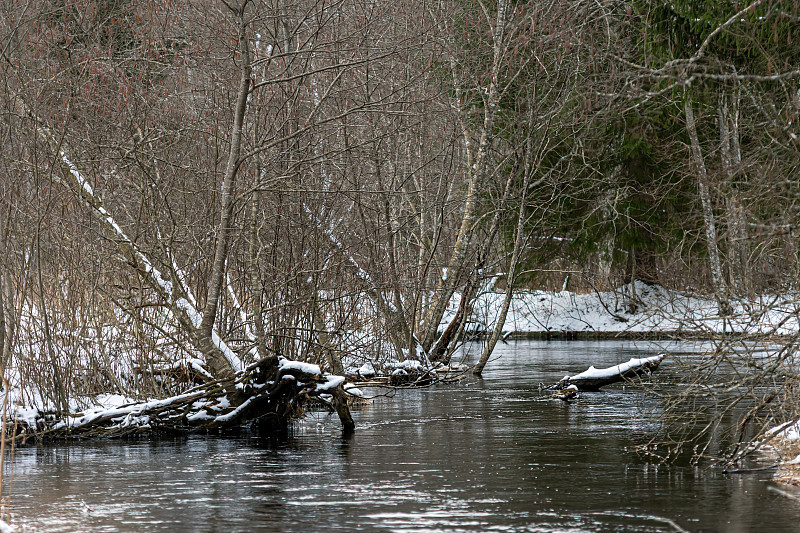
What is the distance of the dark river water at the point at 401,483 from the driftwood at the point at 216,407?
0.33m

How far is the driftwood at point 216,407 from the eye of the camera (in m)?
13.8

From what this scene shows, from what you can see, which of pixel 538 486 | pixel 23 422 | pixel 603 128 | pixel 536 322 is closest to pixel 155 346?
pixel 23 422

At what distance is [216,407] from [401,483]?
4.53m

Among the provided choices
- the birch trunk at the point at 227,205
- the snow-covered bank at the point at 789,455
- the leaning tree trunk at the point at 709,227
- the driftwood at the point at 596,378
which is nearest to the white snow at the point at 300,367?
the birch trunk at the point at 227,205

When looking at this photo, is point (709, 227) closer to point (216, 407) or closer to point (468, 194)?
point (468, 194)

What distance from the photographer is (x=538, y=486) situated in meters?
10.3

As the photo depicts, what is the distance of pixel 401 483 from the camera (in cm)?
1056

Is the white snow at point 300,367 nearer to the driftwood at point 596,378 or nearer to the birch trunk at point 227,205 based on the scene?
the birch trunk at point 227,205

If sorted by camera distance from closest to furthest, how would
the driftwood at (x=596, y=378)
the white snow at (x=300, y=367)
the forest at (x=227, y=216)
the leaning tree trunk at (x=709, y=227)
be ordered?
the leaning tree trunk at (x=709, y=227) → the forest at (x=227, y=216) → the white snow at (x=300, y=367) → the driftwood at (x=596, y=378)

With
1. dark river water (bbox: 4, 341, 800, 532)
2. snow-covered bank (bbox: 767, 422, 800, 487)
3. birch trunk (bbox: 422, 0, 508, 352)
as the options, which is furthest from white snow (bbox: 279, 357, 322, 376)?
birch trunk (bbox: 422, 0, 508, 352)

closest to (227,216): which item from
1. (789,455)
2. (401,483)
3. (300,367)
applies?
(300,367)

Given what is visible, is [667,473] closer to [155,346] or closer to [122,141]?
[155,346]

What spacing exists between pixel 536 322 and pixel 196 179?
65.9 feet

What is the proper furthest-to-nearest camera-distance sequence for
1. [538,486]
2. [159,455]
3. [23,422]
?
[23,422] < [159,455] < [538,486]
